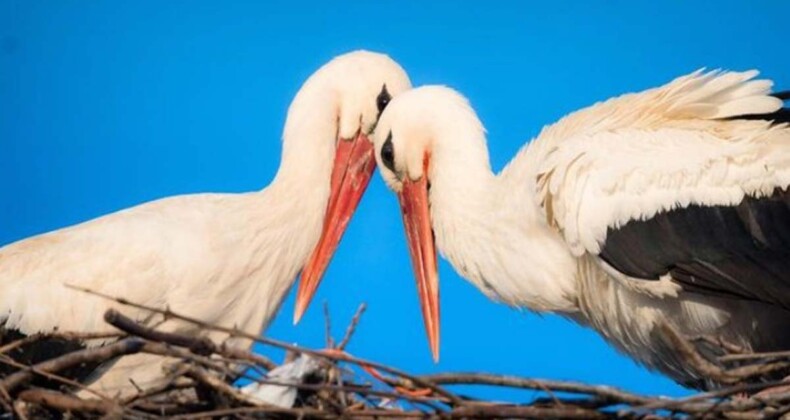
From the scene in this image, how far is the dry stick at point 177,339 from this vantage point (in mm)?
3803

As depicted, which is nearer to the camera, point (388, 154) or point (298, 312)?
point (388, 154)

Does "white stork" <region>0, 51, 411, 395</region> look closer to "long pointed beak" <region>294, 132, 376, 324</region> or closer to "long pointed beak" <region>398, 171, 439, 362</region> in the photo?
"long pointed beak" <region>294, 132, 376, 324</region>

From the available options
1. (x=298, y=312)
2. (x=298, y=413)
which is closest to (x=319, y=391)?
(x=298, y=413)

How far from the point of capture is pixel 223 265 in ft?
16.8

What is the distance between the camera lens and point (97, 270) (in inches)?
198

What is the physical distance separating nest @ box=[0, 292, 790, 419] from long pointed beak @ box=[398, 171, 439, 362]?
1.27 meters

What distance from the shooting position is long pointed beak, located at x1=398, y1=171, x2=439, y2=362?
5457 mm

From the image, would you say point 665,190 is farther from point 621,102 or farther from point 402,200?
point 402,200

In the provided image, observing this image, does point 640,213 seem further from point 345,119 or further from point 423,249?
point 345,119

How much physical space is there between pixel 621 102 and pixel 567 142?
28 cm

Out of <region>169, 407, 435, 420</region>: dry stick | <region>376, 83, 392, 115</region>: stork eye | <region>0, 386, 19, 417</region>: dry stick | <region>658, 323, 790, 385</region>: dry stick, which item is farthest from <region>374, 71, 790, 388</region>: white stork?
<region>0, 386, 19, 417</region>: dry stick

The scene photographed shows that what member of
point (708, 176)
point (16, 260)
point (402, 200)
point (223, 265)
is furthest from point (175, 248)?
point (708, 176)

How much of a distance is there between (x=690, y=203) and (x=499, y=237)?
2.05ft

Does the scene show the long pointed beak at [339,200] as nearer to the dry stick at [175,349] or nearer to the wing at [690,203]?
the wing at [690,203]
